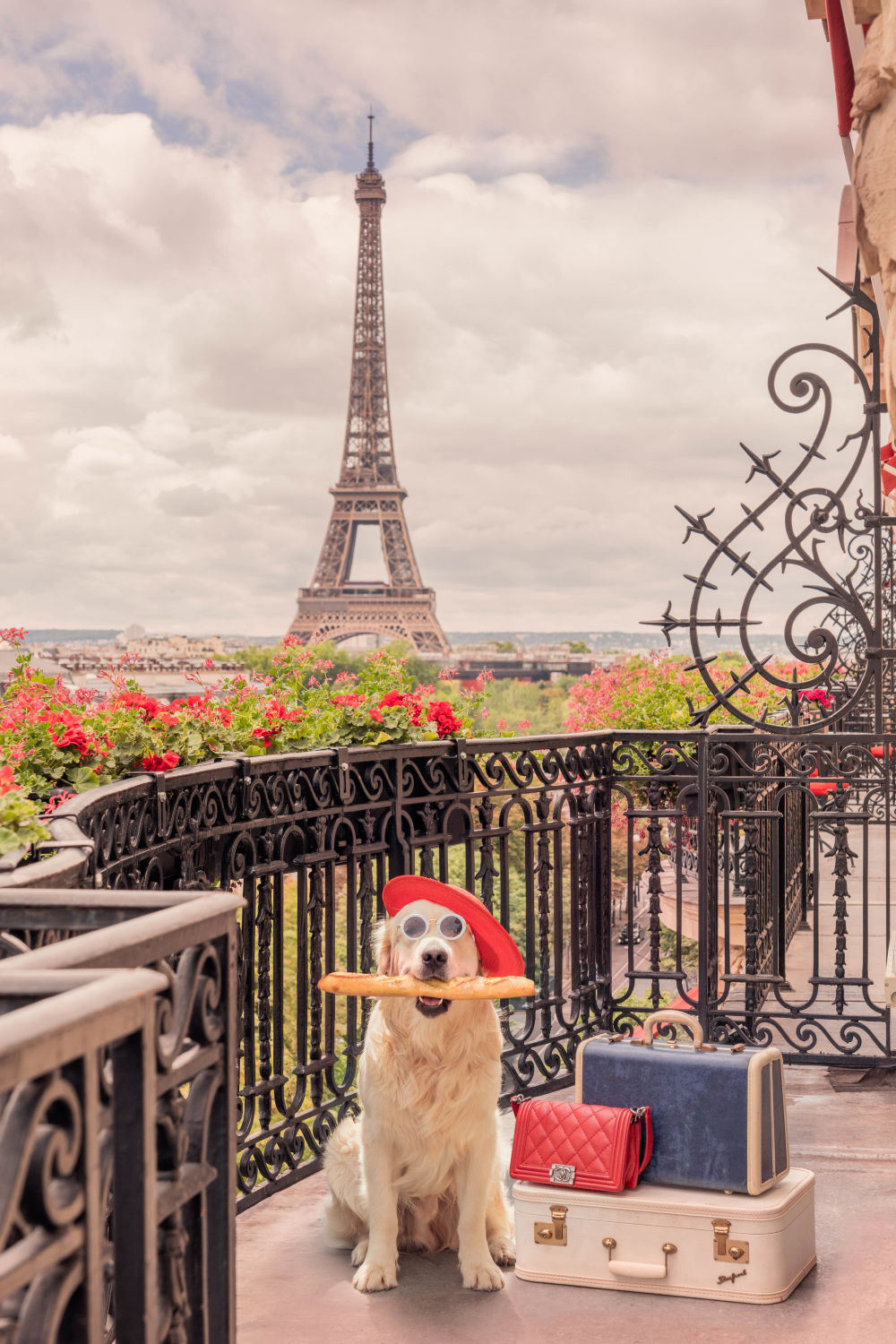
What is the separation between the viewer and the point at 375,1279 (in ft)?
10.9

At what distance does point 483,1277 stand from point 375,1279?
303 mm

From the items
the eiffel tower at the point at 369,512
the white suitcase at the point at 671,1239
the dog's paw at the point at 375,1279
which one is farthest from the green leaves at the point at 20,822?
the eiffel tower at the point at 369,512

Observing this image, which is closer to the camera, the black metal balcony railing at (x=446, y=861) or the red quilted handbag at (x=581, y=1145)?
the red quilted handbag at (x=581, y=1145)

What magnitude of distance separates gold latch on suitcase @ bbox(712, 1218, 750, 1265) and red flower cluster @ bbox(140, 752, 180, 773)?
198 centimetres

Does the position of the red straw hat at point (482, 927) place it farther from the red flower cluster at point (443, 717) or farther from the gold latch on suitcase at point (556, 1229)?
the red flower cluster at point (443, 717)

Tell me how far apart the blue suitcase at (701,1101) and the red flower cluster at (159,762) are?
4.86 feet

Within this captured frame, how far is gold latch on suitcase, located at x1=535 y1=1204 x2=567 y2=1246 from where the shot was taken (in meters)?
3.36

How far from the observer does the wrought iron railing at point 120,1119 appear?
103 centimetres

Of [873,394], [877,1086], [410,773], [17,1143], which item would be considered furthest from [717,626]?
[17,1143]

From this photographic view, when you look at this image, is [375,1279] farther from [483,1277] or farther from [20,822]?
[20,822]

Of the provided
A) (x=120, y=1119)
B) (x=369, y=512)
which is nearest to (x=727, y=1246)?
(x=120, y=1119)

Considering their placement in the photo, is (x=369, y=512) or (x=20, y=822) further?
(x=369, y=512)

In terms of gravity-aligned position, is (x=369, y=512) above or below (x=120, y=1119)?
above

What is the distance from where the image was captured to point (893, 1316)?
317cm
